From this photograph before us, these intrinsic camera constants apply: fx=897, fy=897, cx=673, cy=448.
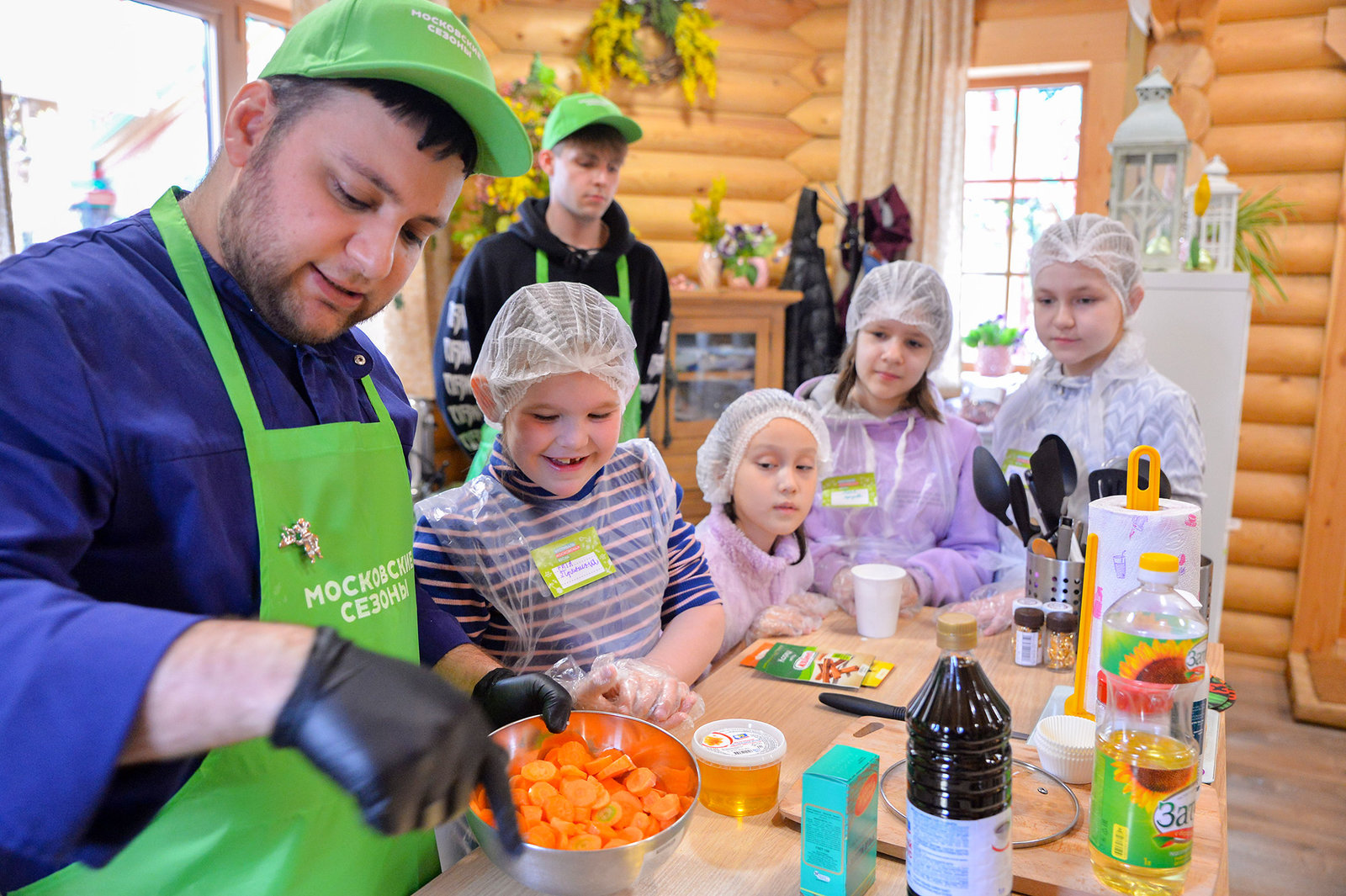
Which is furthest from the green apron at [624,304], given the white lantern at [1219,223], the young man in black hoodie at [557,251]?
the white lantern at [1219,223]

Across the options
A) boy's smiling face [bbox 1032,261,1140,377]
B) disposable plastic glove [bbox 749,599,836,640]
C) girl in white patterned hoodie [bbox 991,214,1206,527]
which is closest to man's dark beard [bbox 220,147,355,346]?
disposable plastic glove [bbox 749,599,836,640]

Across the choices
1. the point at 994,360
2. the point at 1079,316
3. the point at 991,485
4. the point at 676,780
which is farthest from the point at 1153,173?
the point at 676,780

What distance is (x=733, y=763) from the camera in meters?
1.06

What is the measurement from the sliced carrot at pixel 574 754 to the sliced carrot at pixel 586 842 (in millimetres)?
129

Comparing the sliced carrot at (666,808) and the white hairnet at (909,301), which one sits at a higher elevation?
the white hairnet at (909,301)

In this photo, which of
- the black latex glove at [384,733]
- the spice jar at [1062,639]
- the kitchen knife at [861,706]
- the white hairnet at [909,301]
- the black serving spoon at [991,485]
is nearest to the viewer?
the black latex glove at [384,733]

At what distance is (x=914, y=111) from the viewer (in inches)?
175

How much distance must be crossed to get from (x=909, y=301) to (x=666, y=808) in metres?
1.66

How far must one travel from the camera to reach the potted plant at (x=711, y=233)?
4242 millimetres

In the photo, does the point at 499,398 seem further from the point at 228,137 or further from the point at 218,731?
the point at 218,731

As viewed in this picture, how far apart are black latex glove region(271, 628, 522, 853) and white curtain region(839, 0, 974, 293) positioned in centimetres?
421

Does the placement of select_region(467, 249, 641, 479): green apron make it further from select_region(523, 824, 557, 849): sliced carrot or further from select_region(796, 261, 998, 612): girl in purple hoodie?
select_region(523, 824, 557, 849): sliced carrot

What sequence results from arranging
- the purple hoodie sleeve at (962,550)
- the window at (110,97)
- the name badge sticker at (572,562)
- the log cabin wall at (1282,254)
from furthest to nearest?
1. the log cabin wall at (1282,254)
2. the window at (110,97)
3. the purple hoodie sleeve at (962,550)
4. the name badge sticker at (572,562)

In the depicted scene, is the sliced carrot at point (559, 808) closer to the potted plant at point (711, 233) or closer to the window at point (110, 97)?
the window at point (110, 97)
